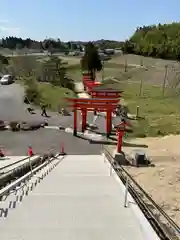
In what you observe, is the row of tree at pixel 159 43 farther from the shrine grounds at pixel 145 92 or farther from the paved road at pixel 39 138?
the paved road at pixel 39 138

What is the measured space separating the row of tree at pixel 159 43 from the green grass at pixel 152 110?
1311 inches

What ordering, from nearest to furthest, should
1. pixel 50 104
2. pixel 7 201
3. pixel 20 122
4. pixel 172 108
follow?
1. pixel 7 201
2. pixel 20 122
3. pixel 50 104
4. pixel 172 108

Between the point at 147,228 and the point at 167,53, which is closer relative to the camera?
the point at 147,228

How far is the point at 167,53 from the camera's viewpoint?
320ft

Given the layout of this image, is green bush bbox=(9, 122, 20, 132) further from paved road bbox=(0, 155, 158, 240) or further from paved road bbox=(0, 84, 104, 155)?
paved road bbox=(0, 155, 158, 240)

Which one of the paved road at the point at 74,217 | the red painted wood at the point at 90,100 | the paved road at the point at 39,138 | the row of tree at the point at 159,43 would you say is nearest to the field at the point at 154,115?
the paved road at the point at 39,138

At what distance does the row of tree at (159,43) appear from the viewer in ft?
317

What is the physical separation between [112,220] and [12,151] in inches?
684

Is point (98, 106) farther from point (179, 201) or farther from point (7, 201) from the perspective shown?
point (7, 201)

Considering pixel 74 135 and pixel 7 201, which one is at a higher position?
pixel 7 201

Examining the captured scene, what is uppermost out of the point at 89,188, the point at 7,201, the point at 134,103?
the point at 7,201

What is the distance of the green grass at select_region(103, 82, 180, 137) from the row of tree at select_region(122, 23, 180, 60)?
33293 mm

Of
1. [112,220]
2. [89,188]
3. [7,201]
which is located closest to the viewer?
[112,220]

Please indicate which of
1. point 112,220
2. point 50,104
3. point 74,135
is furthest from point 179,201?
point 50,104
